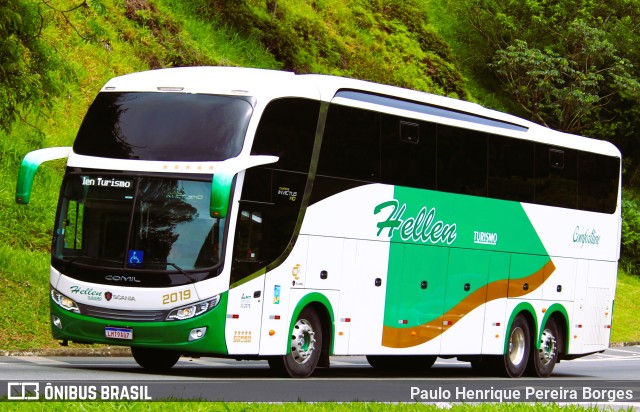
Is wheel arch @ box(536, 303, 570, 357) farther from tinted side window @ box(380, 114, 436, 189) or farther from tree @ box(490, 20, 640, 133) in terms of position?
tree @ box(490, 20, 640, 133)

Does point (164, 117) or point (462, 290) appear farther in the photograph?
point (462, 290)

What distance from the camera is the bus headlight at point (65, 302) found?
1775cm

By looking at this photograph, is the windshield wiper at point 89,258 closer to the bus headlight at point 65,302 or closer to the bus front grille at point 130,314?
the bus headlight at point 65,302

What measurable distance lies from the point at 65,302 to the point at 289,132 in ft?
12.9

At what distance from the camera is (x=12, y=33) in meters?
23.0

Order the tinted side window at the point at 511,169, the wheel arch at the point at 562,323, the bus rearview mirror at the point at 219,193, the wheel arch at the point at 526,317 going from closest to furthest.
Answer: the bus rearview mirror at the point at 219,193 → the tinted side window at the point at 511,169 → the wheel arch at the point at 526,317 → the wheel arch at the point at 562,323

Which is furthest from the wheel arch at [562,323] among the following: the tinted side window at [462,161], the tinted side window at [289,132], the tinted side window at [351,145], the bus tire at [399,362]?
the tinted side window at [289,132]

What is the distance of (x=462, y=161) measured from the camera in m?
22.2

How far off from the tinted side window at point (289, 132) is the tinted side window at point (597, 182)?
8647mm

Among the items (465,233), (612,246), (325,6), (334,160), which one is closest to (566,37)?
(325,6)

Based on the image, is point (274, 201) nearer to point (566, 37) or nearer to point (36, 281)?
point (36, 281)

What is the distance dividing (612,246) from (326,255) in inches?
382

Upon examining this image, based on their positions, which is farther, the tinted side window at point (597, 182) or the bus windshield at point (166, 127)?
the tinted side window at point (597, 182)

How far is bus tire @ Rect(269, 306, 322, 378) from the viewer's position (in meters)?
18.6
